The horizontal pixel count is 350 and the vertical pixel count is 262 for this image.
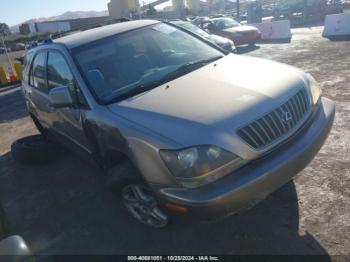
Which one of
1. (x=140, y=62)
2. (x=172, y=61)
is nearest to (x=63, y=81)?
(x=140, y=62)

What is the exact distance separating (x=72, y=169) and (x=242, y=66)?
10.2 feet

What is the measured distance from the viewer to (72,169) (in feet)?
17.7

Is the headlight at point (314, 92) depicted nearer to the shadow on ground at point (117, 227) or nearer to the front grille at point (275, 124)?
the front grille at point (275, 124)

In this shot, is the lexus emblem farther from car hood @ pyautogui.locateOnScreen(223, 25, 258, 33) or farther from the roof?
car hood @ pyautogui.locateOnScreen(223, 25, 258, 33)

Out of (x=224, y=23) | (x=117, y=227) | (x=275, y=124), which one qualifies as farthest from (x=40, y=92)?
(x=224, y=23)

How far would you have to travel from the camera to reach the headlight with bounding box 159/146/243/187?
2633mm

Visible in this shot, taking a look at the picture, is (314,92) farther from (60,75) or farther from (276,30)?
(276,30)

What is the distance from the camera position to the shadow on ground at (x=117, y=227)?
318 centimetres

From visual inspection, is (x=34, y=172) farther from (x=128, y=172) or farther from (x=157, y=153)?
(x=157, y=153)

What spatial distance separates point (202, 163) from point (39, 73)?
341 cm

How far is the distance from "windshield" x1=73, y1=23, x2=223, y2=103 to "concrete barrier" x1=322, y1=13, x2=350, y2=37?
39.6 feet

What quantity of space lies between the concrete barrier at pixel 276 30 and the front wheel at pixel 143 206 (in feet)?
48.4

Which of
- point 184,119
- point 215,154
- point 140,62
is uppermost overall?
point 140,62

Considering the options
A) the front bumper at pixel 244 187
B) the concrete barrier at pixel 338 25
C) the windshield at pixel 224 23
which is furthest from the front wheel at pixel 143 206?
the windshield at pixel 224 23
